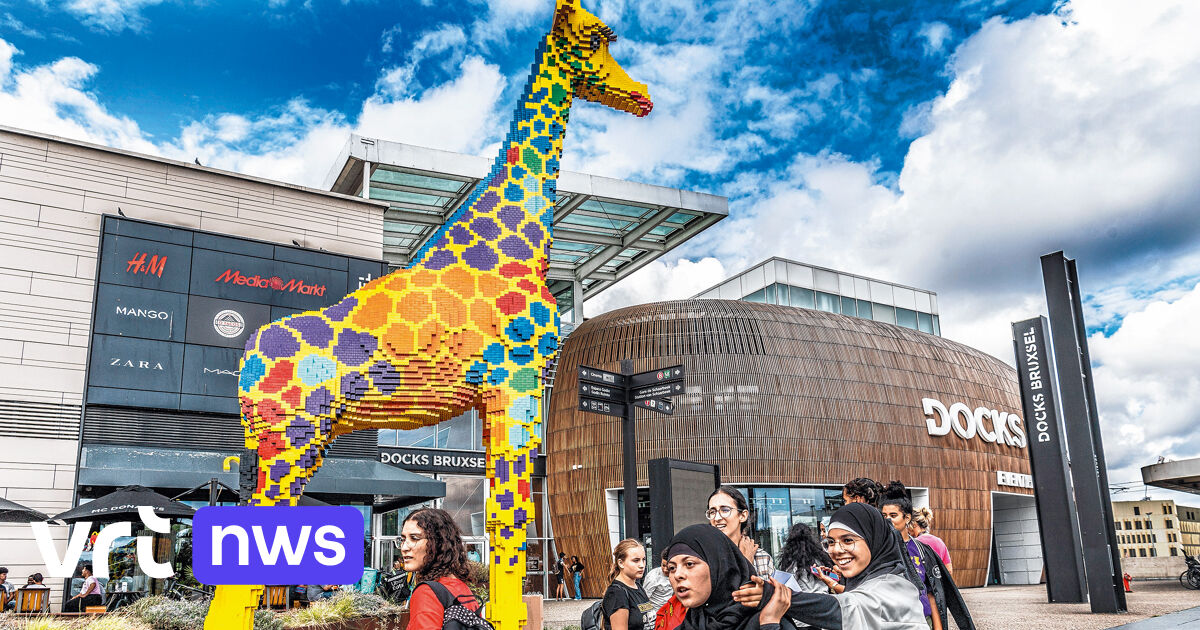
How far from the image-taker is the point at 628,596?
208 inches

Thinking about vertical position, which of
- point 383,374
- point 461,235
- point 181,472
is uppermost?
point 461,235

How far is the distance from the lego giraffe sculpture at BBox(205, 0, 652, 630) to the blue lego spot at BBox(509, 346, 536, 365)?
1cm

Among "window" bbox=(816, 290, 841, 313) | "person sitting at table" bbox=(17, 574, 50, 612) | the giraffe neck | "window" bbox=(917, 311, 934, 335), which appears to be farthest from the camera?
"window" bbox=(917, 311, 934, 335)

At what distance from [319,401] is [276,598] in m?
6.57

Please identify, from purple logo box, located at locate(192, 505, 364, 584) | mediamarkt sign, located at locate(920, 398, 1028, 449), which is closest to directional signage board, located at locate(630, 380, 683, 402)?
purple logo box, located at locate(192, 505, 364, 584)

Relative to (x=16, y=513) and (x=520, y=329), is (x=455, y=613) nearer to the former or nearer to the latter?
(x=520, y=329)

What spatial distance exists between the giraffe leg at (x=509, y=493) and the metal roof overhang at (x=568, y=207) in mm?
17471

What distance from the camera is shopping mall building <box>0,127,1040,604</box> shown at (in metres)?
16.9

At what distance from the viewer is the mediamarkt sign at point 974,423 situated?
3103cm

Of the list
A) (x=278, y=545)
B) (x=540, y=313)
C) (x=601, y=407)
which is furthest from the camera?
(x=601, y=407)

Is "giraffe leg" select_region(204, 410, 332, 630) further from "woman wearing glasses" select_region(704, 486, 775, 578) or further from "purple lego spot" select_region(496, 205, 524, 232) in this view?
"woman wearing glasses" select_region(704, 486, 775, 578)

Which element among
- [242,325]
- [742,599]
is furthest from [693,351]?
[742,599]

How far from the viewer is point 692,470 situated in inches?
442

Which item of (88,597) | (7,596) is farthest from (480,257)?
(7,596)
